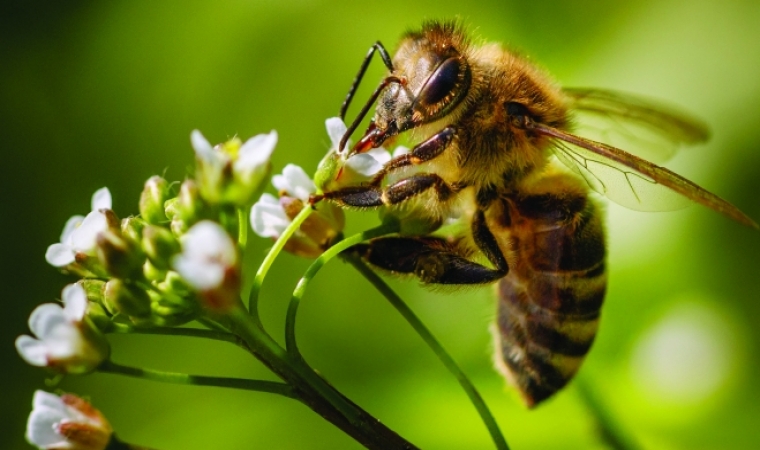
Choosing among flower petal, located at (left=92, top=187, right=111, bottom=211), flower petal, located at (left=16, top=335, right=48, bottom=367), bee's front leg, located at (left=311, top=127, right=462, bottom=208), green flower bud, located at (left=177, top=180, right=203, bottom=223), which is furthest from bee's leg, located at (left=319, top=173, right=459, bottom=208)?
flower petal, located at (left=16, top=335, right=48, bottom=367)

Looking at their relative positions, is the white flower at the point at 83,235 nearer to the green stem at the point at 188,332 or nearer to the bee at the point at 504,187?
the green stem at the point at 188,332

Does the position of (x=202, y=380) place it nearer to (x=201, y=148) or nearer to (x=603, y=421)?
(x=201, y=148)

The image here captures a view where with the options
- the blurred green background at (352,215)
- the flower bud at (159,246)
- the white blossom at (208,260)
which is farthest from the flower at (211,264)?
the blurred green background at (352,215)

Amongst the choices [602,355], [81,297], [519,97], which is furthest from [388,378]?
[81,297]

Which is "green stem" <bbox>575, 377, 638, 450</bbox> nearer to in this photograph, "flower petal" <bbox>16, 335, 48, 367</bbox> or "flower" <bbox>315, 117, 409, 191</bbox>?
"flower" <bbox>315, 117, 409, 191</bbox>

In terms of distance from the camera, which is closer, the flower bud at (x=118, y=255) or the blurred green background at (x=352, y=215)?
the flower bud at (x=118, y=255)
